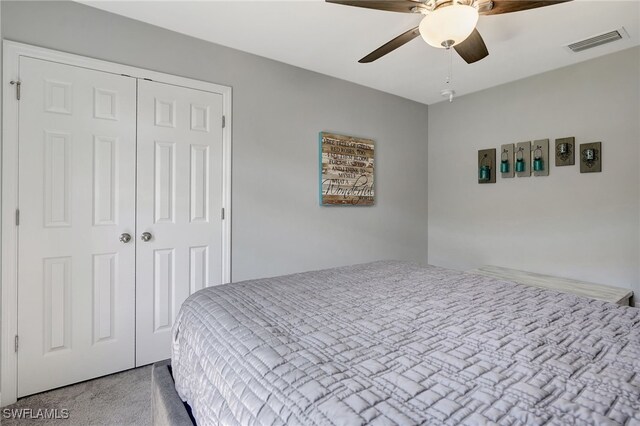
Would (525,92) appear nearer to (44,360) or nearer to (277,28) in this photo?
(277,28)

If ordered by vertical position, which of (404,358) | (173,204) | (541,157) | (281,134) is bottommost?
(404,358)

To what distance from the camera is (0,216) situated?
1.87 m

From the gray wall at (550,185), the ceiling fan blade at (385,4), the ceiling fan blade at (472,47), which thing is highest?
the ceiling fan blade at (385,4)

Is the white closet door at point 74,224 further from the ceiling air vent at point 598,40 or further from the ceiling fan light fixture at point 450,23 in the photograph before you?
the ceiling air vent at point 598,40

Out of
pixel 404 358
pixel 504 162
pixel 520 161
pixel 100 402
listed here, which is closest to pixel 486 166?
pixel 504 162

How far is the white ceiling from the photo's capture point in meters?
2.15

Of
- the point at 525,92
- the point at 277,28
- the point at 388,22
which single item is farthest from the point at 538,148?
the point at 277,28

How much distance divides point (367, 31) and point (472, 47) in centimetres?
82

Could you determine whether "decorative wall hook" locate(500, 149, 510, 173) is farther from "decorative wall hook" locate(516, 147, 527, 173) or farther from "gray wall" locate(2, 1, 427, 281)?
"gray wall" locate(2, 1, 427, 281)

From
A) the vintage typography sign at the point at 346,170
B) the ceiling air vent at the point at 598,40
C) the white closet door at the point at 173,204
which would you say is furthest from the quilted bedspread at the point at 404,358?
the ceiling air vent at the point at 598,40

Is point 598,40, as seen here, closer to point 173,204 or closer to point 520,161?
point 520,161

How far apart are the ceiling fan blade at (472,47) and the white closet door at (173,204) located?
1935 millimetres

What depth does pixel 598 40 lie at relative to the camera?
2.53 m

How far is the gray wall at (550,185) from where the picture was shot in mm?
2697
